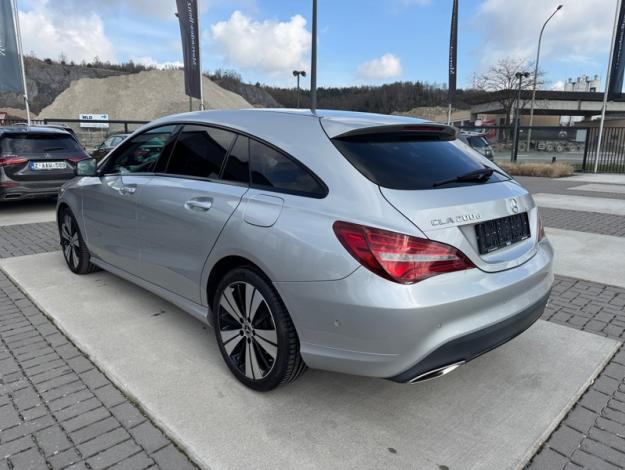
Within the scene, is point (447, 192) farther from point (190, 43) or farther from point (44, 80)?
point (44, 80)

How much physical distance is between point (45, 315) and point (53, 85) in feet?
321

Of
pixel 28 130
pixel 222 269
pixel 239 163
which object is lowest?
pixel 222 269

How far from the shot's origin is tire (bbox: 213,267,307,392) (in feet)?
8.26

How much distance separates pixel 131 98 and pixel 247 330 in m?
72.2

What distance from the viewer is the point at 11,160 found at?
802 cm

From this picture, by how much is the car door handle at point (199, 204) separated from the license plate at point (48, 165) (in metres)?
6.57

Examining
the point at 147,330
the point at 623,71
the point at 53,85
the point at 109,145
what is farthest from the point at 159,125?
Answer: the point at 53,85

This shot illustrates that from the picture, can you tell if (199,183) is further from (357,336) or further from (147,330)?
(357,336)

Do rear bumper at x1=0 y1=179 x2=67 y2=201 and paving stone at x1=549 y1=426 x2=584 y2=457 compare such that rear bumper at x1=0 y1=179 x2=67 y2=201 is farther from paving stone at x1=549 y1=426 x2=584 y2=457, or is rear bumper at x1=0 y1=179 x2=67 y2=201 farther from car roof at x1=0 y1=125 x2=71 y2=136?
paving stone at x1=549 y1=426 x2=584 y2=457

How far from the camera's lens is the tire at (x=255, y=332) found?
2.52 m

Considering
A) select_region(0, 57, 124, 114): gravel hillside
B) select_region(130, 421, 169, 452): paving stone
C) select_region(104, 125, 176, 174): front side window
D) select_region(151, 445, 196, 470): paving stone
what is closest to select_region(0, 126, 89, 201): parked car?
select_region(104, 125, 176, 174): front side window

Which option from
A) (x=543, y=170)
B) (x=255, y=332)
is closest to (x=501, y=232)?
→ (x=255, y=332)

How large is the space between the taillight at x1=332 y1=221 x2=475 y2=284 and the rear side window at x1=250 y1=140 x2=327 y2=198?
0.35 meters

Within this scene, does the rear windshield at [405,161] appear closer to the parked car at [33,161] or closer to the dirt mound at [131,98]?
the parked car at [33,161]
